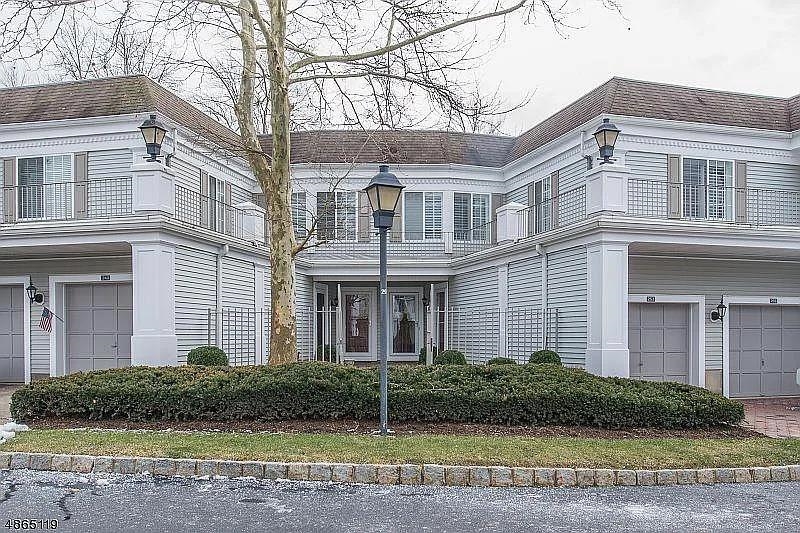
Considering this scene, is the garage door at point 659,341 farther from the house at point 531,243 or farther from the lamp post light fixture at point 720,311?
the lamp post light fixture at point 720,311

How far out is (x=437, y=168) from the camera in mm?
23734

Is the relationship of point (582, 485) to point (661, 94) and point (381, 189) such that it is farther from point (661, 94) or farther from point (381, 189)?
→ point (661, 94)

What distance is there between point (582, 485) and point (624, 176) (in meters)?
8.02

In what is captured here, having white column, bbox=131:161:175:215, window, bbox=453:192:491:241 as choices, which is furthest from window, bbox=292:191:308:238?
white column, bbox=131:161:175:215

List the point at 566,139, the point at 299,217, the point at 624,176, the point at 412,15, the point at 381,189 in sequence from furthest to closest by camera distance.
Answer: the point at 299,217
the point at 566,139
the point at 624,176
the point at 412,15
the point at 381,189

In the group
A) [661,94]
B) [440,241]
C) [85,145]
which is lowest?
[440,241]

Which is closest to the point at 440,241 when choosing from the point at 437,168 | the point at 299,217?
the point at 437,168

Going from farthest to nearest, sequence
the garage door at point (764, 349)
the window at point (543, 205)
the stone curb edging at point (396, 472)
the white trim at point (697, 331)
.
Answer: the window at point (543, 205)
the garage door at point (764, 349)
the white trim at point (697, 331)
the stone curb edging at point (396, 472)

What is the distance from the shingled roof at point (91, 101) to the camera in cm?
1833

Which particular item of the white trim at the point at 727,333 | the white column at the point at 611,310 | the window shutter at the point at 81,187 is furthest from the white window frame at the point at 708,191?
the window shutter at the point at 81,187

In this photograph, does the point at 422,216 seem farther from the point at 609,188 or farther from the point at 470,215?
the point at 609,188

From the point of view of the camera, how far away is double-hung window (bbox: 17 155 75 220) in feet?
60.8

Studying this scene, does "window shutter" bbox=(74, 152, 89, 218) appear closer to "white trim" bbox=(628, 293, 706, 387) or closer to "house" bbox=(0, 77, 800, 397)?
"house" bbox=(0, 77, 800, 397)

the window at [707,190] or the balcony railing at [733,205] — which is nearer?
the balcony railing at [733,205]
